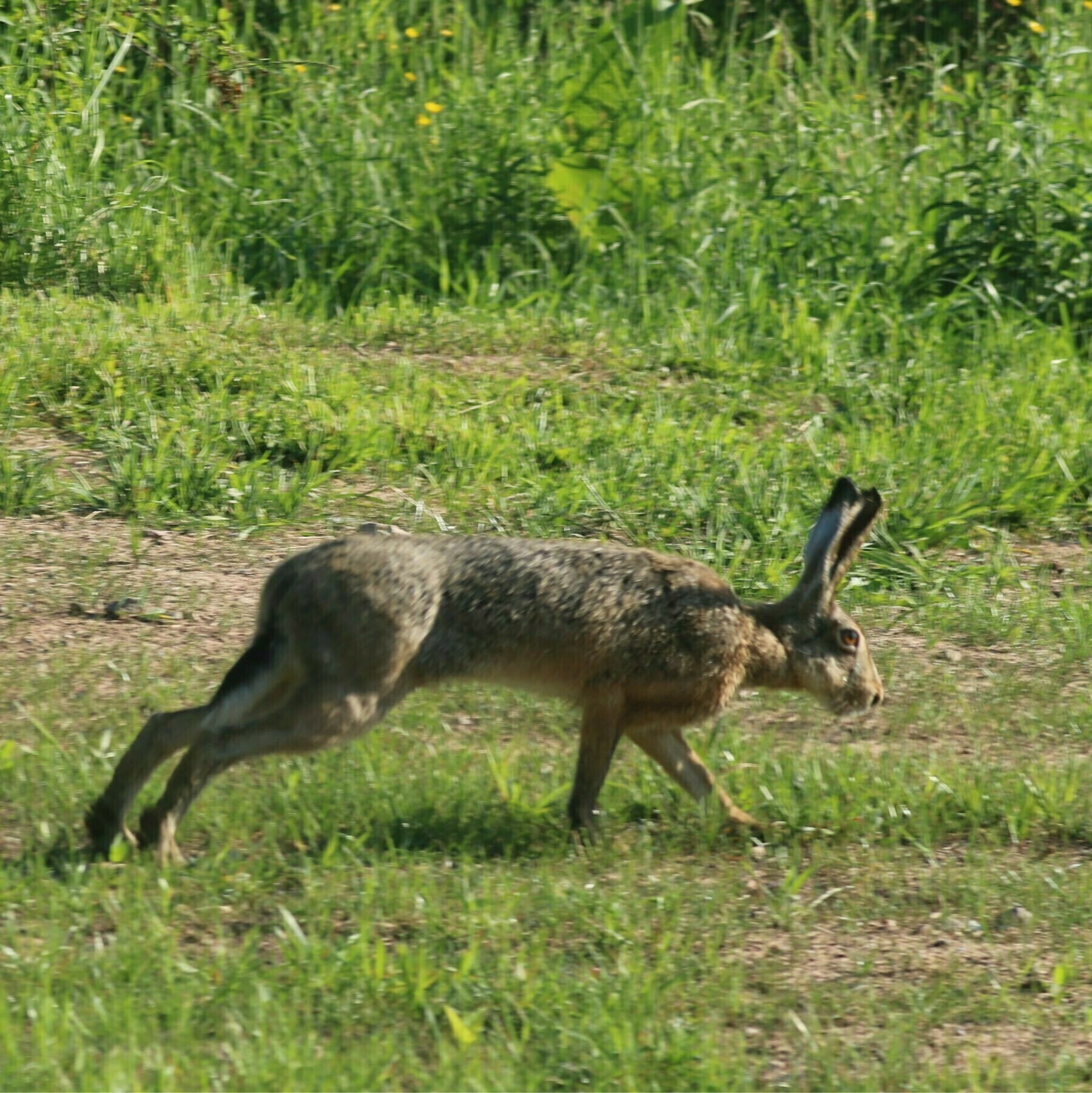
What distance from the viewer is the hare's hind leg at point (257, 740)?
4.96 meters

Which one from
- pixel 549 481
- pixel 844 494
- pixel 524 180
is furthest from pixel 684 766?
pixel 524 180

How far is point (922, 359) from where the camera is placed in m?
9.02

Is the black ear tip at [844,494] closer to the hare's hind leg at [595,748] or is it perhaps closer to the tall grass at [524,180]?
the hare's hind leg at [595,748]

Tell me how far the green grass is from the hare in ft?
0.90

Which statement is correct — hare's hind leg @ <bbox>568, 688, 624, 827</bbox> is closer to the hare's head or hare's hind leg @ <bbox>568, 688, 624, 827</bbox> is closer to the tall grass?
the hare's head

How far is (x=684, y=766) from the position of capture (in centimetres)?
559

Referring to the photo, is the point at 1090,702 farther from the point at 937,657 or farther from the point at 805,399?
the point at 805,399

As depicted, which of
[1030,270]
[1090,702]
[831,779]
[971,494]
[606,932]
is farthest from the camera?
[1030,270]

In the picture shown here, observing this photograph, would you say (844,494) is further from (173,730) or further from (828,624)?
(173,730)

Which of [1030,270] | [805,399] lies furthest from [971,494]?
[1030,270]

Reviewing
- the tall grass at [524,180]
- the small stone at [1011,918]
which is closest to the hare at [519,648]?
the small stone at [1011,918]

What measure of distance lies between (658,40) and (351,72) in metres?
1.80

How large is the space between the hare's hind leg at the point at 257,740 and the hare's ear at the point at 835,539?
5.12ft

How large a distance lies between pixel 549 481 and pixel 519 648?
2.44 meters
